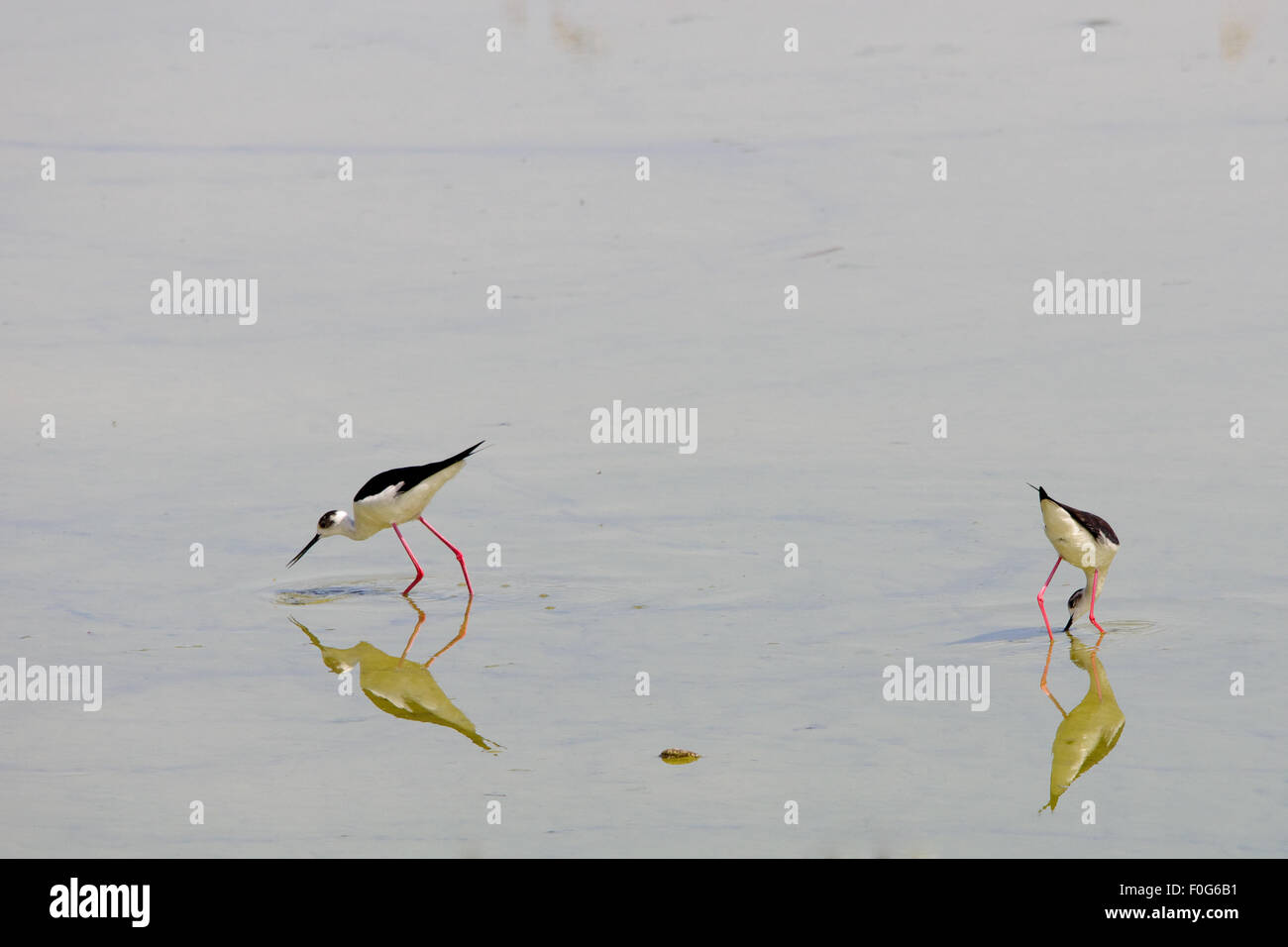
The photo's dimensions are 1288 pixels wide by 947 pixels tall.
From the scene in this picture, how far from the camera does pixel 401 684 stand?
8.95m

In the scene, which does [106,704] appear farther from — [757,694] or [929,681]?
[929,681]

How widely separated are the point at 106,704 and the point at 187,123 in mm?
10407

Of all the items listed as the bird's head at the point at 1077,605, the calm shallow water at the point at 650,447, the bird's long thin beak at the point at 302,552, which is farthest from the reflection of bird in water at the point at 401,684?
the bird's head at the point at 1077,605

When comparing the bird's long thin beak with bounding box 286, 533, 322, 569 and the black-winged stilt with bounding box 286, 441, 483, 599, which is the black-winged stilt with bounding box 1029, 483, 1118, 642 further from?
the bird's long thin beak with bounding box 286, 533, 322, 569

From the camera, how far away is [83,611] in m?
9.62

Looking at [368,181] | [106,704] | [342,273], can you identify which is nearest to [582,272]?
[342,273]

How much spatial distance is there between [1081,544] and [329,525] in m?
3.95

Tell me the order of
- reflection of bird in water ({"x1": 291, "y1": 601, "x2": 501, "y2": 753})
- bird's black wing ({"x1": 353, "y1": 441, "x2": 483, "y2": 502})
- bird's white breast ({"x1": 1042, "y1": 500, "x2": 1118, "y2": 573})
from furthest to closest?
bird's black wing ({"x1": 353, "y1": 441, "x2": 483, "y2": 502}) < bird's white breast ({"x1": 1042, "y1": 500, "x2": 1118, "y2": 573}) < reflection of bird in water ({"x1": 291, "y1": 601, "x2": 501, "y2": 753})

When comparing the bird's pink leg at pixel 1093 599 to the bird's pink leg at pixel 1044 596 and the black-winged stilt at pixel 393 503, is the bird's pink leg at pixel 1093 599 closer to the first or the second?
the bird's pink leg at pixel 1044 596

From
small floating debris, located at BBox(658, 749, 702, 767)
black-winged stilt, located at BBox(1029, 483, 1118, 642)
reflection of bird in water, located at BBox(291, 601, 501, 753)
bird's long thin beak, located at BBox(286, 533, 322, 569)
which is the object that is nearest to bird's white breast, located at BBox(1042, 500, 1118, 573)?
black-winged stilt, located at BBox(1029, 483, 1118, 642)

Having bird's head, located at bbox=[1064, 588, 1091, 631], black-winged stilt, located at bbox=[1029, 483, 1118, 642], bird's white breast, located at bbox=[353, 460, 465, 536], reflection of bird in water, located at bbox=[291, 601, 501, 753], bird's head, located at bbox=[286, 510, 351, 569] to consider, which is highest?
bird's white breast, located at bbox=[353, 460, 465, 536]

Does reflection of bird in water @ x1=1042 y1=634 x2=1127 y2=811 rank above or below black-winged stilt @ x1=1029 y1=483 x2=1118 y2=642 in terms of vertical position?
below

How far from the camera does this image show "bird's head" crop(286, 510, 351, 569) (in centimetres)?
1043

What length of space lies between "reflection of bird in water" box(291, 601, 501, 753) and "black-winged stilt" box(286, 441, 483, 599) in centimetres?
84
